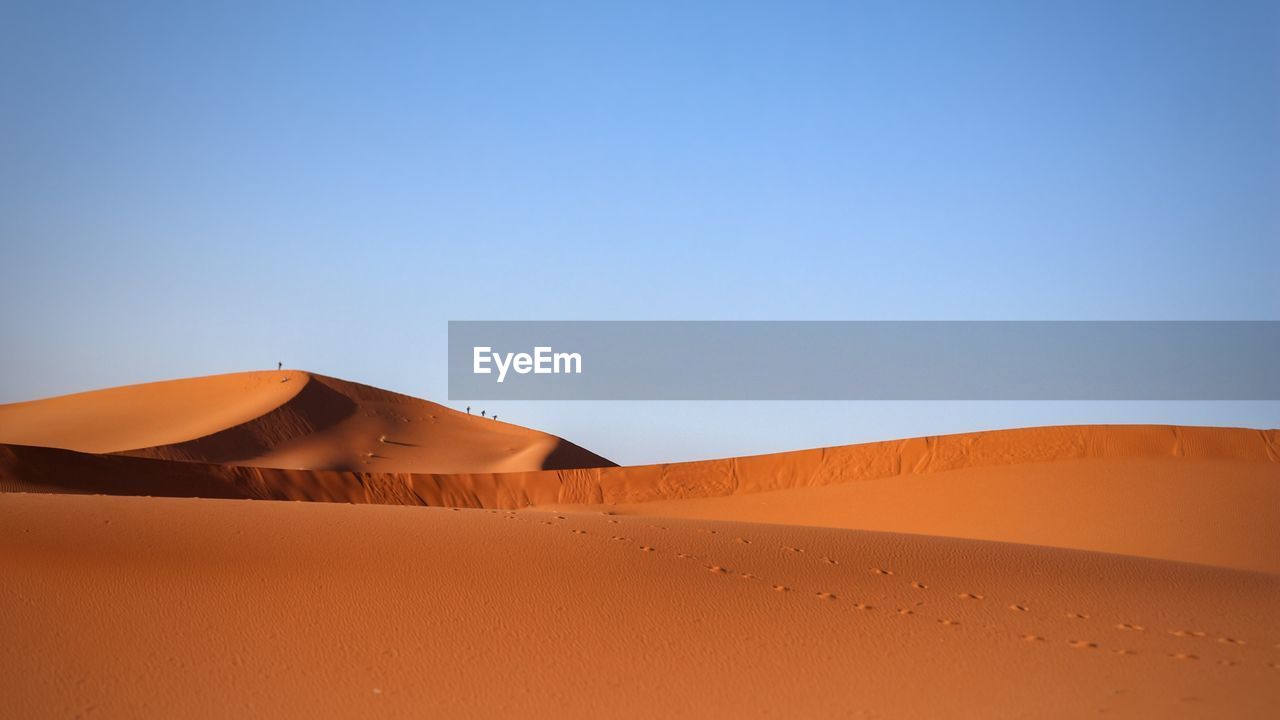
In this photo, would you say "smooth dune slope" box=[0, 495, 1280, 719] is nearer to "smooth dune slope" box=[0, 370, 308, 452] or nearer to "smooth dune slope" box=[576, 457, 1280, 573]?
"smooth dune slope" box=[576, 457, 1280, 573]

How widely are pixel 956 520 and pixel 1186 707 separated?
11670mm

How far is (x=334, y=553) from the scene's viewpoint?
8.14 meters

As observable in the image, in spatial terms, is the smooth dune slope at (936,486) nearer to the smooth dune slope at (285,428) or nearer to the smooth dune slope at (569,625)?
the smooth dune slope at (569,625)

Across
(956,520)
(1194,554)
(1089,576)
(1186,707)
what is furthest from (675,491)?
(1186,707)

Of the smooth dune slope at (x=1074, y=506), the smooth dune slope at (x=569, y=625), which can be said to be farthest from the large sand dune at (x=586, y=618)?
the smooth dune slope at (x=1074, y=506)

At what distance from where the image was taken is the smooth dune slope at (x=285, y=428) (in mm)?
34594

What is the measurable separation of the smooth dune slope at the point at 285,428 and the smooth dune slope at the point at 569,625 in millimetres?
25387

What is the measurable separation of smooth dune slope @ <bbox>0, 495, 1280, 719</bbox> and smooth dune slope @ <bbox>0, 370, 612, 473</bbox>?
25387 mm

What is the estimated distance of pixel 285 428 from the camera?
3681 cm

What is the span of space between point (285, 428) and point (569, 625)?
107 ft

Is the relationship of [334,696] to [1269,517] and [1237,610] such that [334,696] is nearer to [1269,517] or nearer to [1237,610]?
[1237,610]

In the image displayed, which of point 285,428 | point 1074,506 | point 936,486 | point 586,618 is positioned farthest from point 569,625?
point 285,428

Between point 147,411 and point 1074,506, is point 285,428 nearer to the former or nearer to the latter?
point 147,411

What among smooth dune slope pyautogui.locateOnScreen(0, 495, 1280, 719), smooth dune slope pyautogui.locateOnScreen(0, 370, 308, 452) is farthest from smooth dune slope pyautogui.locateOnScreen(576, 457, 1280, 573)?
smooth dune slope pyautogui.locateOnScreen(0, 370, 308, 452)
